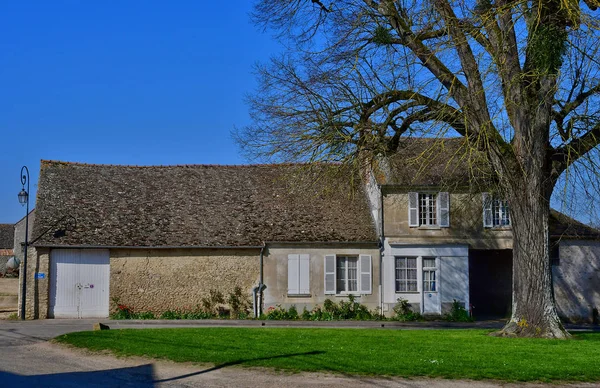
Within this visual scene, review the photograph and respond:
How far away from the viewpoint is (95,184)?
3056 cm

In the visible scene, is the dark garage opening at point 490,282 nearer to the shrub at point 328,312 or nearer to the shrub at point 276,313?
the shrub at point 328,312

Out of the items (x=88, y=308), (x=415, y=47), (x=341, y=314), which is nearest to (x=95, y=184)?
(x=88, y=308)

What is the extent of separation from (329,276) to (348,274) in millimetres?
862

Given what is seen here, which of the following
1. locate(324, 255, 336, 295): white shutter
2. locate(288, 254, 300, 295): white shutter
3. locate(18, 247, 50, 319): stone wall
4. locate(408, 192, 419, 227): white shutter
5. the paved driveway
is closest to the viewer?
the paved driveway

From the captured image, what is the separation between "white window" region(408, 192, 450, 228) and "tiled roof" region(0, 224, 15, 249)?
51771 mm

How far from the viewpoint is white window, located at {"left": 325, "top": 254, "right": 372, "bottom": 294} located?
28.4 metres

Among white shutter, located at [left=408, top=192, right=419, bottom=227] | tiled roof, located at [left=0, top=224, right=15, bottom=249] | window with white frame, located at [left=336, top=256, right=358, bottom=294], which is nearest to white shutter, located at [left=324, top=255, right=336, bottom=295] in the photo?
window with white frame, located at [left=336, top=256, right=358, bottom=294]

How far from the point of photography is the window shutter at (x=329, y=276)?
93.1 feet

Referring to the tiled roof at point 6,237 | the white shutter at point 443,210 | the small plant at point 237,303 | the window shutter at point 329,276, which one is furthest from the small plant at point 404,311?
the tiled roof at point 6,237

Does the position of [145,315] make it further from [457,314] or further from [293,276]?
[457,314]

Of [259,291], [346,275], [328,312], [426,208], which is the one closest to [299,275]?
[259,291]

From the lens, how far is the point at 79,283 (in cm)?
2730

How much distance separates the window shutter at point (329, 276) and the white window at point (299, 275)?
75 cm

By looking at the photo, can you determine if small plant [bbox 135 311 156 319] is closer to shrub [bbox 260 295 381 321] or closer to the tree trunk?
shrub [bbox 260 295 381 321]
